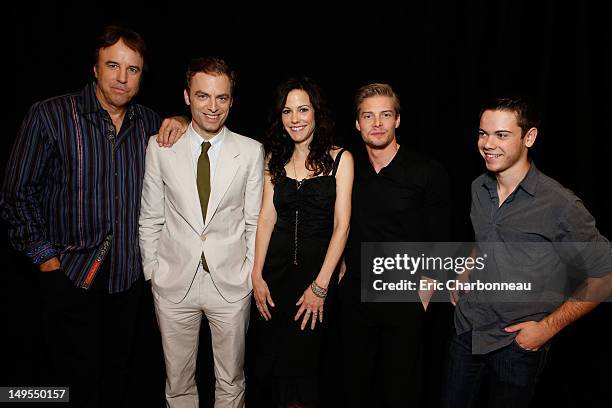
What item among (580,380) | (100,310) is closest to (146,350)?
(100,310)

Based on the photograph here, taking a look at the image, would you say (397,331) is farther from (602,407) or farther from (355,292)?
(602,407)

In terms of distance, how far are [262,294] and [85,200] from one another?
2.68ft

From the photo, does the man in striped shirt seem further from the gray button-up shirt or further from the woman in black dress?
the gray button-up shirt

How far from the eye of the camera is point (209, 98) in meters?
2.05

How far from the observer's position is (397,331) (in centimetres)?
216

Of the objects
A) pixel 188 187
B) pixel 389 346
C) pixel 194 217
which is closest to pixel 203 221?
pixel 194 217

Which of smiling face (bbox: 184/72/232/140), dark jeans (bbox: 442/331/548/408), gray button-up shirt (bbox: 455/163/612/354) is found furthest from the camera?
smiling face (bbox: 184/72/232/140)

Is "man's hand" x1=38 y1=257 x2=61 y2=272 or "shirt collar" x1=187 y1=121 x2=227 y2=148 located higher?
"shirt collar" x1=187 y1=121 x2=227 y2=148

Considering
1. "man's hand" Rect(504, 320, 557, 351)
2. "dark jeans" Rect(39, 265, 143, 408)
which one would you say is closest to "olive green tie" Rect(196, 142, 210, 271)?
"dark jeans" Rect(39, 265, 143, 408)

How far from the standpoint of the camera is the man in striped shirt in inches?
81.5

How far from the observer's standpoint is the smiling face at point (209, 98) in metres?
2.03

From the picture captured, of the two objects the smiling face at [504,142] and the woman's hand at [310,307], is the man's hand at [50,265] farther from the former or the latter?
the smiling face at [504,142]

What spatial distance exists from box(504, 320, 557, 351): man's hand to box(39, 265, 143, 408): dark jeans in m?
1.57

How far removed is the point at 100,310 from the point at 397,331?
1264 mm
